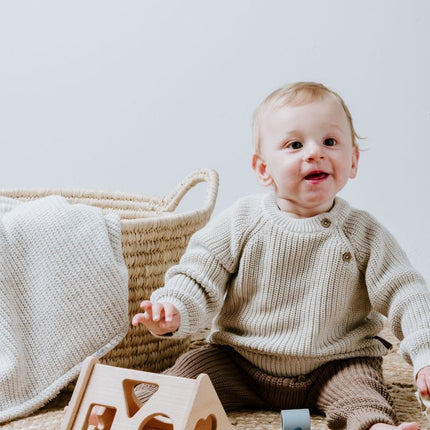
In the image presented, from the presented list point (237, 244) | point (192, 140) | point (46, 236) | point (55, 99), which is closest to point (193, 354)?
point (237, 244)

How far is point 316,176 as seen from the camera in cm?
106

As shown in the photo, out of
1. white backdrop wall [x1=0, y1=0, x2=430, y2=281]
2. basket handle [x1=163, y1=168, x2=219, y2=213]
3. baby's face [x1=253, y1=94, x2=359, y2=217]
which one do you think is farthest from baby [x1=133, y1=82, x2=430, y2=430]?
white backdrop wall [x1=0, y1=0, x2=430, y2=281]

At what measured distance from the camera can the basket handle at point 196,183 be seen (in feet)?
4.64

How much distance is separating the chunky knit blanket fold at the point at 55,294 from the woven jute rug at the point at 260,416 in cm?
3

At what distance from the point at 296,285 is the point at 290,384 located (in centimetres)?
13

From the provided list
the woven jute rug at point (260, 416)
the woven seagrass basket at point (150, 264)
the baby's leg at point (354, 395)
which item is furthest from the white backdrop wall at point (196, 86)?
the baby's leg at point (354, 395)

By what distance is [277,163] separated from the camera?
1063 millimetres

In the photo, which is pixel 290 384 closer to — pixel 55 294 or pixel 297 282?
pixel 297 282

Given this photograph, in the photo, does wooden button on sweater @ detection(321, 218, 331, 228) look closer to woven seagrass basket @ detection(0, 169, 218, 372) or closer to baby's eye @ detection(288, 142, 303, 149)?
baby's eye @ detection(288, 142, 303, 149)

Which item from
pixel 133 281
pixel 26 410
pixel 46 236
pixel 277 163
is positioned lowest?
pixel 26 410

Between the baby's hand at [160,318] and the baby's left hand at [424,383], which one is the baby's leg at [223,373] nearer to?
the baby's hand at [160,318]

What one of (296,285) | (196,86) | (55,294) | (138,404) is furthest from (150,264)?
(196,86)

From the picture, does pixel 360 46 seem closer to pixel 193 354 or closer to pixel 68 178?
pixel 68 178

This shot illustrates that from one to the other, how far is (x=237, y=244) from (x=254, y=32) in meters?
0.96
